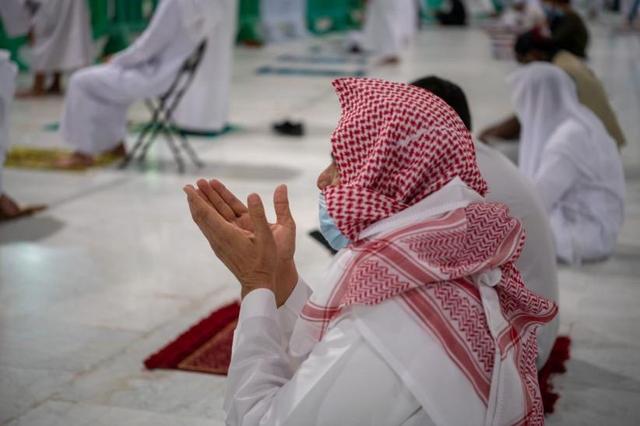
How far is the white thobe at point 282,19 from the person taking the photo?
47.2 feet

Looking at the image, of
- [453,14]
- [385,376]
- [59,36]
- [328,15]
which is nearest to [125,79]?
[59,36]

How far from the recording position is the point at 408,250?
5.77ft

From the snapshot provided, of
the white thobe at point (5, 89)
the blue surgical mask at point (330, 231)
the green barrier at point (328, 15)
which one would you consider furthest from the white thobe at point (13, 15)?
the green barrier at point (328, 15)

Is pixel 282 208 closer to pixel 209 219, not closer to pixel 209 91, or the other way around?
pixel 209 219

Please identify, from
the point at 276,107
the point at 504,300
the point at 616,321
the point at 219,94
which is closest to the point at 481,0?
the point at 276,107

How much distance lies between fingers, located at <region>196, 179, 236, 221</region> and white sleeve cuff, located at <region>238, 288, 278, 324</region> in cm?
17

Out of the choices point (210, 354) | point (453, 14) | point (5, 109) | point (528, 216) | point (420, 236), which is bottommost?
point (453, 14)

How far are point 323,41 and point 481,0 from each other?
26.2 ft

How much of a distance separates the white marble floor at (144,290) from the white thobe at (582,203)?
98 mm

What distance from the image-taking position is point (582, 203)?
14.9 ft

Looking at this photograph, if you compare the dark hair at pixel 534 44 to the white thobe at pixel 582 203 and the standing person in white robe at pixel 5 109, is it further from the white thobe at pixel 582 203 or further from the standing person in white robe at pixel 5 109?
the standing person in white robe at pixel 5 109

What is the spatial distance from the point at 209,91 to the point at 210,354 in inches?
161

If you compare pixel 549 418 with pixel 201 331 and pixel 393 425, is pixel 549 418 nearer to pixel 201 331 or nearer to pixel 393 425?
pixel 201 331

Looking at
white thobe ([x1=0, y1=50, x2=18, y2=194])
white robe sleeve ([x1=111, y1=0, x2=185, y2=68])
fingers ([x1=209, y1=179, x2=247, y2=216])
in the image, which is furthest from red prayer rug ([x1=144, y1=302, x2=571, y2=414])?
white robe sleeve ([x1=111, y1=0, x2=185, y2=68])
